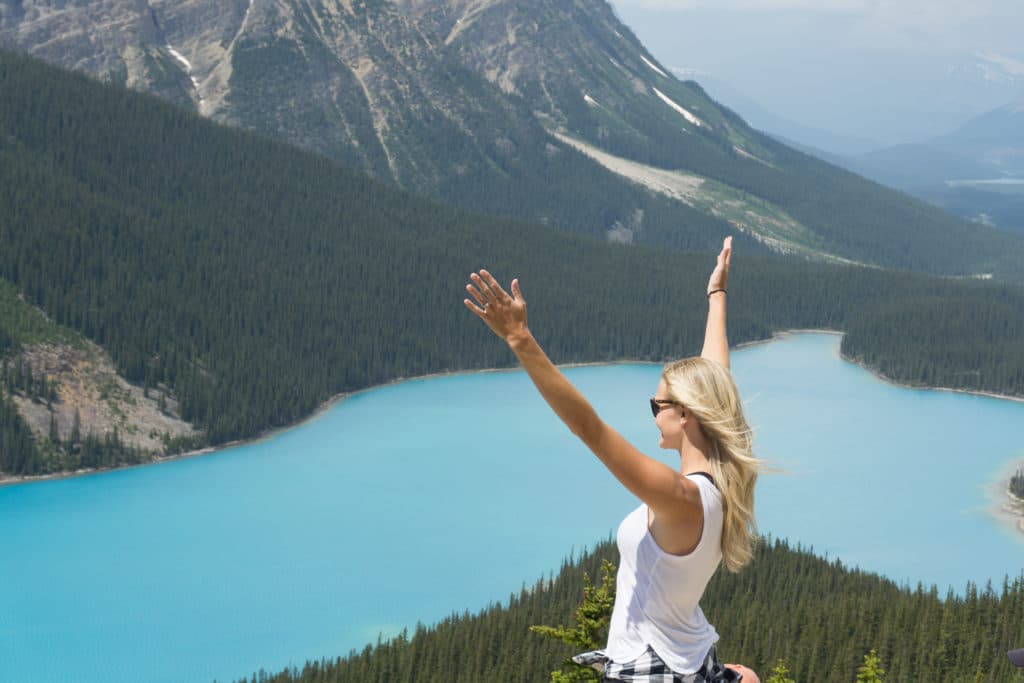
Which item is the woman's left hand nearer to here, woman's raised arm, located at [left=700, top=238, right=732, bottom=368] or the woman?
the woman

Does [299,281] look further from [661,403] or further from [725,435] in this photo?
[725,435]

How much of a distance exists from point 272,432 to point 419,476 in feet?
58.4

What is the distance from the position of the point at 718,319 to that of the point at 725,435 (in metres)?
2.50

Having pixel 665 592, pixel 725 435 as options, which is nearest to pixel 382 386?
pixel 665 592

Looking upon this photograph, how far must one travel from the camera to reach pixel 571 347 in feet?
449

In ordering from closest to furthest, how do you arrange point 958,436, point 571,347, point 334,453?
point 334,453
point 958,436
point 571,347

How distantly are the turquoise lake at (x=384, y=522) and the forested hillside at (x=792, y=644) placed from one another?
6.16 meters

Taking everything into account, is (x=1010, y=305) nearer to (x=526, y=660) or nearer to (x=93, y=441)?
(x=93, y=441)

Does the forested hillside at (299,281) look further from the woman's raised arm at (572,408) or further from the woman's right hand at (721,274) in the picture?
the woman's raised arm at (572,408)

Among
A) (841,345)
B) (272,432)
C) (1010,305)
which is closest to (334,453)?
(272,432)

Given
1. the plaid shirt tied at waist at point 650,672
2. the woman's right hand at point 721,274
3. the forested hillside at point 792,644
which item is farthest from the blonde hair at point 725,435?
the forested hillside at point 792,644

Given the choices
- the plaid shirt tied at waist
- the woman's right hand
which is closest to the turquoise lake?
the woman's right hand

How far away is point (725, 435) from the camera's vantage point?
891cm

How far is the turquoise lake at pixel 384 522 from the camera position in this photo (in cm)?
5922
